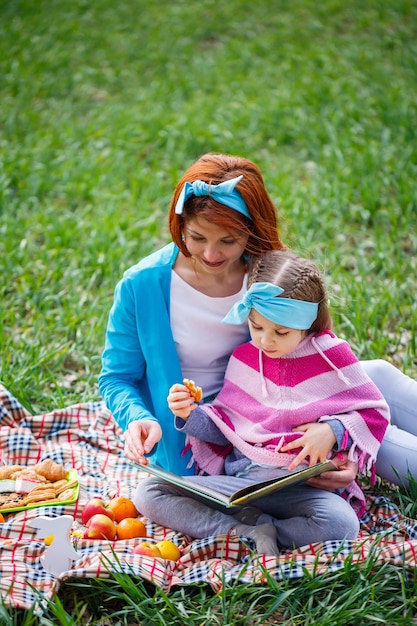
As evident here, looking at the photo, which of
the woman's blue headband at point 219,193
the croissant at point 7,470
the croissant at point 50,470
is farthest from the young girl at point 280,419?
the croissant at point 7,470

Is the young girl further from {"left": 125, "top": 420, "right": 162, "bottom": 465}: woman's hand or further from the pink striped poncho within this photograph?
{"left": 125, "top": 420, "right": 162, "bottom": 465}: woman's hand

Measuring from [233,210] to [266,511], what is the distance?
1.08 m

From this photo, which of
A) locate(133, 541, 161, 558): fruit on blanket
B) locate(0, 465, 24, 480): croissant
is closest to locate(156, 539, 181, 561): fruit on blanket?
locate(133, 541, 161, 558): fruit on blanket

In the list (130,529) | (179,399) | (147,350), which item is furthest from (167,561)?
(147,350)

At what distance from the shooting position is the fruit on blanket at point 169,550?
8.87 ft

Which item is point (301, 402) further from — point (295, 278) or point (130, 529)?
point (130, 529)

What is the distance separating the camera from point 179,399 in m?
2.72

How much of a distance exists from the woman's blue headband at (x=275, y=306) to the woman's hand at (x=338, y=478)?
0.50 metres

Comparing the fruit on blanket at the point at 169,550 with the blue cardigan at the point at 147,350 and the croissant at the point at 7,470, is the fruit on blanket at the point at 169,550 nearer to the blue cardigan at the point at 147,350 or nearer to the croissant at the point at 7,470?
the blue cardigan at the point at 147,350

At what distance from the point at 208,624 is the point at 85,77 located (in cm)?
610

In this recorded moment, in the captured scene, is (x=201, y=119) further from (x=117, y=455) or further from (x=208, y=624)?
(x=208, y=624)

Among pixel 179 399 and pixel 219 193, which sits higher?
pixel 219 193

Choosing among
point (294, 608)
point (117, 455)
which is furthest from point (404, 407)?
point (117, 455)

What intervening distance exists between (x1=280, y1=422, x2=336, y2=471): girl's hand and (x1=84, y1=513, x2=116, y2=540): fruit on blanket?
0.67 metres
